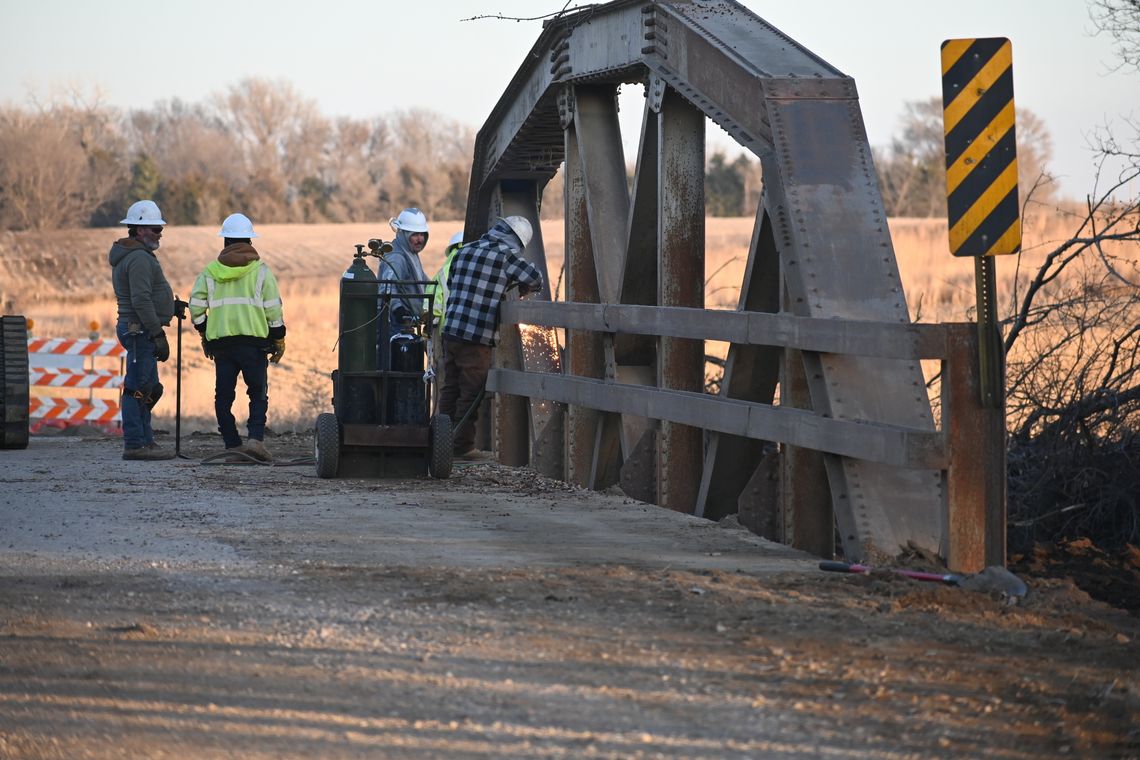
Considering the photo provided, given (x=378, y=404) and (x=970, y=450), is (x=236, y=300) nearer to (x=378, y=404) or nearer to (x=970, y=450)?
(x=378, y=404)

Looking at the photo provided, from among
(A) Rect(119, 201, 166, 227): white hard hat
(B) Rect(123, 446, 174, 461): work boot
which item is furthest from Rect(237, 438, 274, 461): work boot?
(A) Rect(119, 201, 166, 227): white hard hat

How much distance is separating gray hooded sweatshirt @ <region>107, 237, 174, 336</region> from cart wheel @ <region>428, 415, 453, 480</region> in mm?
3604

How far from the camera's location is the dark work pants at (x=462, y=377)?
1352cm

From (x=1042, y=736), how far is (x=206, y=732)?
2.32 m

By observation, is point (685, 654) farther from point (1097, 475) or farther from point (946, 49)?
point (1097, 475)

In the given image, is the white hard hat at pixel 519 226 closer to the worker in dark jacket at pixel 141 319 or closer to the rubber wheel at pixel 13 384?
the worker in dark jacket at pixel 141 319

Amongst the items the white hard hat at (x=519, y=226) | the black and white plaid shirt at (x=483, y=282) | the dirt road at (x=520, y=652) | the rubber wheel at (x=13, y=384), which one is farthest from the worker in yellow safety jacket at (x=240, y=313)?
the dirt road at (x=520, y=652)

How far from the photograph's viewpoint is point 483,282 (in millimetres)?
13266

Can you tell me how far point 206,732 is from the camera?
15.8 ft

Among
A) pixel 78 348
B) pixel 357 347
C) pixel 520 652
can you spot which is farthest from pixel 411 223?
pixel 78 348

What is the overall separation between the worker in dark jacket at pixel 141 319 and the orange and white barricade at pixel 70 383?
825 centimetres

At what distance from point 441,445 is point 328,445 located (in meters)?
0.78

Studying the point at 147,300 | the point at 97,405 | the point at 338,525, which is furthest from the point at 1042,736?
the point at 97,405

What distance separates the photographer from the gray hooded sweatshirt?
1465 cm
